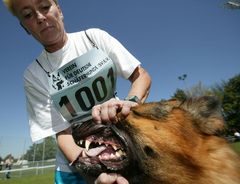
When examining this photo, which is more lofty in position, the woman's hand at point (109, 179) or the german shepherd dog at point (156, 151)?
the german shepherd dog at point (156, 151)

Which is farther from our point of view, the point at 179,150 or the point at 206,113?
the point at 206,113

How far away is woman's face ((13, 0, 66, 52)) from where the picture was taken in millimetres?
4059

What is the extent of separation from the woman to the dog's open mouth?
19.8 inches

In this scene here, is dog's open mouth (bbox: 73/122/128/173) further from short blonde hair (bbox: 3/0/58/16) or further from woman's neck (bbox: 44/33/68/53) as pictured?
short blonde hair (bbox: 3/0/58/16)

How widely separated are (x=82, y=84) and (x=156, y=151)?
1250 millimetres

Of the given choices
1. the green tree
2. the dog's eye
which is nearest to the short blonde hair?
the dog's eye

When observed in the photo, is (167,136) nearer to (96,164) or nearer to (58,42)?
(96,164)

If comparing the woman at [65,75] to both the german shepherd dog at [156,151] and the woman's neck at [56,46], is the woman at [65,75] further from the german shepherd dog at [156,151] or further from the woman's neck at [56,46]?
the german shepherd dog at [156,151]

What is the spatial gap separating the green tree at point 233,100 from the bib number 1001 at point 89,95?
6825cm

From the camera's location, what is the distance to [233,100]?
2800 inches

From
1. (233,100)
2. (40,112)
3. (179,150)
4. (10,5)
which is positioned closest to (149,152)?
(179,150)

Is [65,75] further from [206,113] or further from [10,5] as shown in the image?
[206,113]

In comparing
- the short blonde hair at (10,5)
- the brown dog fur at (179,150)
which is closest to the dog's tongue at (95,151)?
the brown dog fur at (179,150)

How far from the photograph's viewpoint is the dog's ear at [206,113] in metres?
3.70
